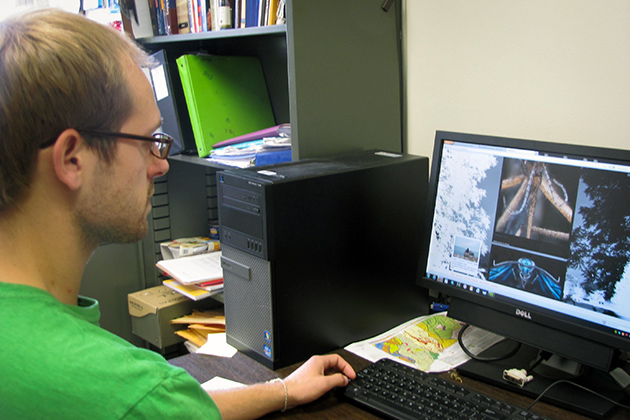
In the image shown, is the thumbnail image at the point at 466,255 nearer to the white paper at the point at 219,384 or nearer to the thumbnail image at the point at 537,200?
the thumbnail image at the point at 537,200

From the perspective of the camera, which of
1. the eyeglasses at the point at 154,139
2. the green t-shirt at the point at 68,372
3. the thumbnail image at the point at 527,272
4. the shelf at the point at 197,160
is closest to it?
the green t-shirt at the point at 68,372

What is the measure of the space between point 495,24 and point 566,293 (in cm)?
67

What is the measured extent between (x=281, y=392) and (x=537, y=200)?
59 cm

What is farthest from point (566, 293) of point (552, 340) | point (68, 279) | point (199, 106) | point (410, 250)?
point (199, 106)

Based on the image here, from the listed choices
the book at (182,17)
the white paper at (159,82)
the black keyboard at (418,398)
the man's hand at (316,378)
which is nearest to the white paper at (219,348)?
the man's hand at (316,378)

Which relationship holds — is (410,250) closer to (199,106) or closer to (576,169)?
(576,169)

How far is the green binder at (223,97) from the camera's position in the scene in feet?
5.44

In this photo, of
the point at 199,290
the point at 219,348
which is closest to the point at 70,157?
the point at 219,348

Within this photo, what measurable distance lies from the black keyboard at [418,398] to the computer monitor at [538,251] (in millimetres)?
108

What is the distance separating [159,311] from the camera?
177 cm

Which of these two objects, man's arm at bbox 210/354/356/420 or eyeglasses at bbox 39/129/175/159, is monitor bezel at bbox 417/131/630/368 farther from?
eyeglasses at bbox 39/129/175/159

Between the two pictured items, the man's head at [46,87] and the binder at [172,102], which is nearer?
the man's head at [46,87]

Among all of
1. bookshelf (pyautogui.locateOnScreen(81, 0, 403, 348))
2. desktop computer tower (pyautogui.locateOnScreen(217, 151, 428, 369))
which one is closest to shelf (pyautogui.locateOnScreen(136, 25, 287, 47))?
bookshelf (pyautogui.locateOnScreen(81, 0, 403, 348))

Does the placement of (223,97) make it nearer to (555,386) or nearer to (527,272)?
(527,272)
